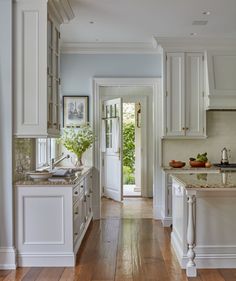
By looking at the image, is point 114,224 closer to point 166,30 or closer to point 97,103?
point 97,103

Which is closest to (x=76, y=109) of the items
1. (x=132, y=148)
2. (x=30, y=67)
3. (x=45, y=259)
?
(x=30, y=67)

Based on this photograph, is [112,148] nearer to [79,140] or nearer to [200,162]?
[79,140]

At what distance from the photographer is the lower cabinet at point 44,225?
3885 mm

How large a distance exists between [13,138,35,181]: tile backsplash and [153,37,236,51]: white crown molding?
2512 millimetres

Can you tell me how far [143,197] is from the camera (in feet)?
28.2

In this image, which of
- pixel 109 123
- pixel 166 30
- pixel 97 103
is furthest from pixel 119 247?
pixel 109 123

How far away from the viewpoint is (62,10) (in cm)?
429

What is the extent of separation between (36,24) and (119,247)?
8.72 ft

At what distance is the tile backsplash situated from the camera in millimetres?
4006

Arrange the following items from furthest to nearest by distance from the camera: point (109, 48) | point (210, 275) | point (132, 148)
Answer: point (132, 148) < point (109, 48) < point (210, 275)

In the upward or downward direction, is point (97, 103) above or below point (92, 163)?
above

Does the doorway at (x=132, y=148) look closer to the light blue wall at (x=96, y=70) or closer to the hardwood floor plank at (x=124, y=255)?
the light blue wall at (x=96, y=70)

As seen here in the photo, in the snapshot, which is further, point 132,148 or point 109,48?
point 132,148

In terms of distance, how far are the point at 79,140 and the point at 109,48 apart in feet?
5.08
